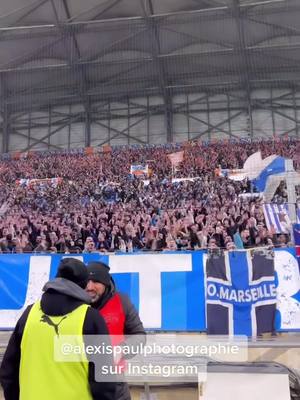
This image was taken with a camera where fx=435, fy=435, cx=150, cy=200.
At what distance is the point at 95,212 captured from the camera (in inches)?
487

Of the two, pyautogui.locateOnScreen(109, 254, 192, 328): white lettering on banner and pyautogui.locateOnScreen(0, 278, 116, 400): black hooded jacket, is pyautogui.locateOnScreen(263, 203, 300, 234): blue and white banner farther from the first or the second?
pyautogui.locateOnScreen(0, 278, 116, 400): black hooded jacket

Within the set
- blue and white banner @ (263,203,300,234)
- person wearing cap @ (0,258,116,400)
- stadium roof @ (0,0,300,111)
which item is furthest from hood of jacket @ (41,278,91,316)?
stadium roof @ (0,0,300,111)

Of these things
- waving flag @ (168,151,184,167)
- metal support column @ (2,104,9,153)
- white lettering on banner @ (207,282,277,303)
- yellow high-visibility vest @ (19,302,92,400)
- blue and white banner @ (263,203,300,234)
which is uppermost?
metal support column @ (2,104,9,153)

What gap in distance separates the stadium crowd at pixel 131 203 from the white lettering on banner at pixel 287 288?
1461 millimetres

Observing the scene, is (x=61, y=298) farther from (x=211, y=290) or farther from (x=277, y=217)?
(x=277, y=217)

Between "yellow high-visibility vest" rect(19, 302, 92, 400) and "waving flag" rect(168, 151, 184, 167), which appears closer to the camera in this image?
"yellow high-visibility vest" rect(19, 302, 92, 400)

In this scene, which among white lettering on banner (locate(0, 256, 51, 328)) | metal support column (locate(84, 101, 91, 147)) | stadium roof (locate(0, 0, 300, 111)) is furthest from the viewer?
metal support column (locate(84, 101, 91, 147))

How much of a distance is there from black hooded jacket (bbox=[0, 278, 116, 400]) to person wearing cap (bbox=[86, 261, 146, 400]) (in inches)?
17.6

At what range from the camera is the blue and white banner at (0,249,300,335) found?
5.06m

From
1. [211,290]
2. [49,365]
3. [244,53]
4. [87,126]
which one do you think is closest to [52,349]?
[49,365]

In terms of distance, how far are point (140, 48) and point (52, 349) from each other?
2526cm

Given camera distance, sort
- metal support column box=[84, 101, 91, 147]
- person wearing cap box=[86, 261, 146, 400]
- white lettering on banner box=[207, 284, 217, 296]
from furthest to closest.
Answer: metal support column box=[84, 101, 91, 147], white lettering on banner box=[207, 284, 217, 296], person wearing cap box=[86, 261, 146, 400]

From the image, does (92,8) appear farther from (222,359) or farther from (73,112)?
(222,359)

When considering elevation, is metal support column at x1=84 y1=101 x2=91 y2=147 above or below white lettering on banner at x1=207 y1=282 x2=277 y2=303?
above
